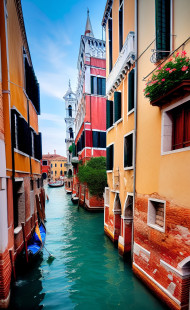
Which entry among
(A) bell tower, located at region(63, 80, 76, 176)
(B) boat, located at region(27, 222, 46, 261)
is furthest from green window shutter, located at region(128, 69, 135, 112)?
(A) bell tower, located at region(63, 80, 76, 176)

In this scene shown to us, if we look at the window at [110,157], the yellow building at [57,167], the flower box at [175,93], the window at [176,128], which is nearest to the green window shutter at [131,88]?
the flower box at [175,93]

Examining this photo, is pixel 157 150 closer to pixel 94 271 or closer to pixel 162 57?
pixel 162 57

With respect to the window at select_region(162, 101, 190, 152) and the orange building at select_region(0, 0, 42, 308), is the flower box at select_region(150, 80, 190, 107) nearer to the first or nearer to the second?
the window at select_region(162, 101, 190, 152)

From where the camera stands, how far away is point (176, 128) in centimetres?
377

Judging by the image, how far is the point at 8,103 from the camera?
4.54 m

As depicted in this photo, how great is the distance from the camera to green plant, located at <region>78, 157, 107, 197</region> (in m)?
13.0

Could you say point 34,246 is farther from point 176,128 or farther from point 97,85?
point 97,85

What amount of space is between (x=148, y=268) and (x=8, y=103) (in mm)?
5320

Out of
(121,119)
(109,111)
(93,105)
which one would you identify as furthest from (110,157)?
(93,105)

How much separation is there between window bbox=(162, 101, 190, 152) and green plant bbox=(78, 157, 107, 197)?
9343 millimetres

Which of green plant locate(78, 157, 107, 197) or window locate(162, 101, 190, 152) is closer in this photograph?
window locate(162, 101, 190, 152)

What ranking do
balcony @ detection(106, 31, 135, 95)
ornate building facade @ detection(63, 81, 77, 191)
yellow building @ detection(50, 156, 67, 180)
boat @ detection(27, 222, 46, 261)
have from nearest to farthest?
balcony @ detection(106, 31, 135, 95) < boat @ detection(27, 222, 46, 261) < ornate building facade @ detection(63, 81, 77, 191) < yellow building @ detection(50, 156, 67, 180)

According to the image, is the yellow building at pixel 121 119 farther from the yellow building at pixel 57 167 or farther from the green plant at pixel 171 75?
the yellow building at pixel 57 167

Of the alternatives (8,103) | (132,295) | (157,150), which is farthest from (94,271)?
(8,103)
